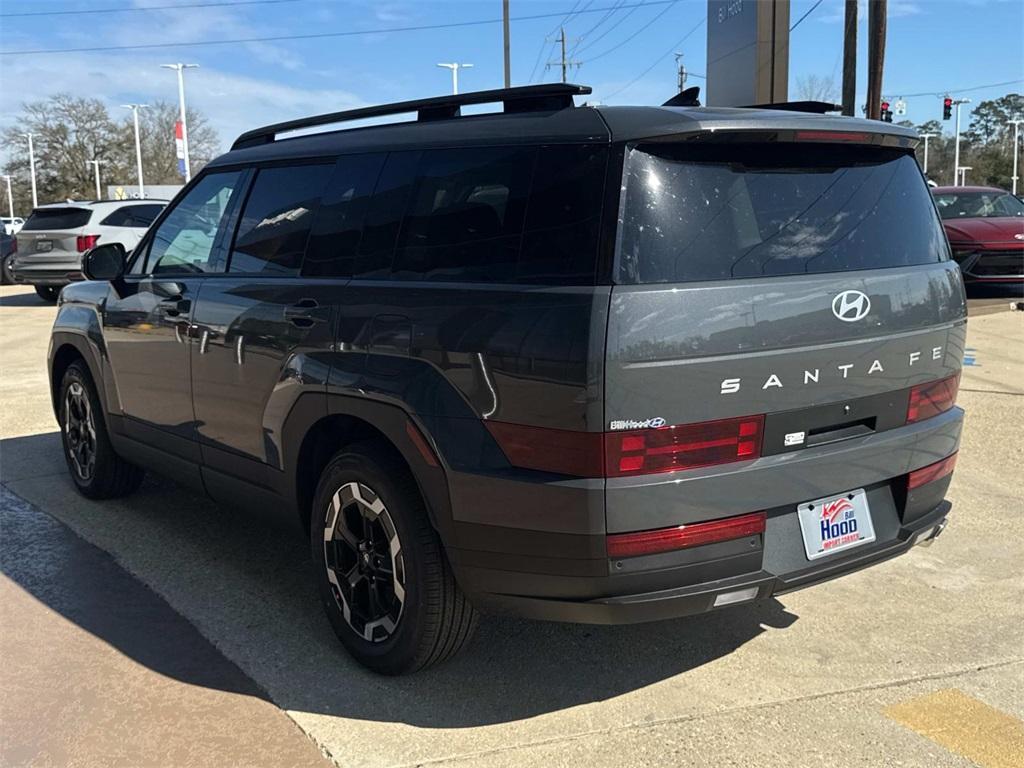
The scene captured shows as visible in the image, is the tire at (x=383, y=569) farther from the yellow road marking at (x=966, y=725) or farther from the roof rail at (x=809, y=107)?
the roof rail at (x=809, y=107)

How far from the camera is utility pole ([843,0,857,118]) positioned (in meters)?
17.3

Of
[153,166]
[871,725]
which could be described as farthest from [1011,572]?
[153,166]

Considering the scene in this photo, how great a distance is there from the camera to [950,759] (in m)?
2.80

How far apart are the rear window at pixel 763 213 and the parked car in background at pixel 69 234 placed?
49.3 feet

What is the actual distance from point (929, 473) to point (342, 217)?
2346 millimetres

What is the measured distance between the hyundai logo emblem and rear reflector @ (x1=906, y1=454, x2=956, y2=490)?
65 centimetres

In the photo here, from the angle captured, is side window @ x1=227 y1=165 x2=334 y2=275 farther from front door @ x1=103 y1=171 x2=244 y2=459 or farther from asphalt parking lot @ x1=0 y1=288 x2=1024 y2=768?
asphalt parking lot @ x1=0 y1=288 x2=1024 y2=768

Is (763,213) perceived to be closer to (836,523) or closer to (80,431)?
(836,523)

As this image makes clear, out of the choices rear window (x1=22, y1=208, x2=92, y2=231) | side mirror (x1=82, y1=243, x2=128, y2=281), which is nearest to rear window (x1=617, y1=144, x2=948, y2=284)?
side mirror (x1=82, y1=243, x2=128, y2=281)

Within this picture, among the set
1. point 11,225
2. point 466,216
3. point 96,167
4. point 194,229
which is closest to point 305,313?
point 466,216

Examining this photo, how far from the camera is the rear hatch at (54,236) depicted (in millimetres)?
16156

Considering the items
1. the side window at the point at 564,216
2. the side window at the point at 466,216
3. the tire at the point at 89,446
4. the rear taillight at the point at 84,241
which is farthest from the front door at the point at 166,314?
the rear taillight at the point at 84,241

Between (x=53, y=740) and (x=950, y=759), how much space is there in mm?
2785

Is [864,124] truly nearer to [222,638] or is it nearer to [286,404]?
[286,404]
